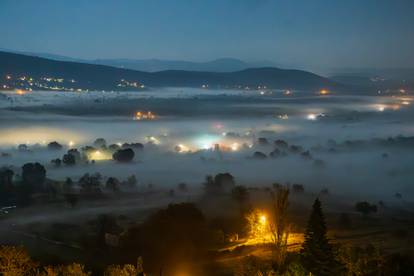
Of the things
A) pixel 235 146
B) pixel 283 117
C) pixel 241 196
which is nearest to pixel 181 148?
pixel 235 146

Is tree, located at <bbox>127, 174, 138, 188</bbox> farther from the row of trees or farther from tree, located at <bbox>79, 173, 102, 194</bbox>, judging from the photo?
the row of trees

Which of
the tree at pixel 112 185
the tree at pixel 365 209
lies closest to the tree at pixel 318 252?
the tree at pixel 365 209

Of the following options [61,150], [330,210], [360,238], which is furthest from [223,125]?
[360,238]

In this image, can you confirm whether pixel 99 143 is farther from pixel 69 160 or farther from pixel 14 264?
pixel 14 264

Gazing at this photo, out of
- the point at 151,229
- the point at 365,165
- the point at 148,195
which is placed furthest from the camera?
the point at 365,165

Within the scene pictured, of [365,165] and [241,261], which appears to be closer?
[241,261]

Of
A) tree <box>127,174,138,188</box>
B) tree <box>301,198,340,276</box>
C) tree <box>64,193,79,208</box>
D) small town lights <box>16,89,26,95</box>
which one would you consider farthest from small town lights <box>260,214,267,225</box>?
small town lights <box>16,89,26,95</box>

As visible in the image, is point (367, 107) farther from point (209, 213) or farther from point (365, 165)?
point (209, 213)

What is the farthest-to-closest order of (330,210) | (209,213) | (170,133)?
(170,133)
(330,210)
(209,213)

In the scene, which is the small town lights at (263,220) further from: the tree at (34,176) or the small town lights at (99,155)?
the small town lights at (99,155)
